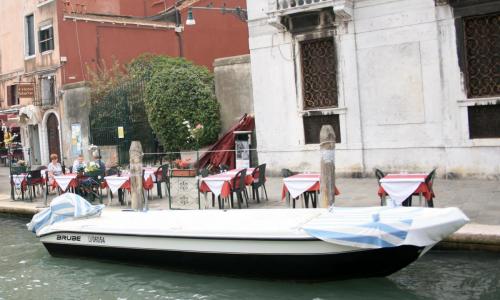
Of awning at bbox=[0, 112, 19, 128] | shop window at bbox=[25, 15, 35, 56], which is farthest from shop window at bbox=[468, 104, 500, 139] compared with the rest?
awning at bbox=[0, 112, 19, 128]

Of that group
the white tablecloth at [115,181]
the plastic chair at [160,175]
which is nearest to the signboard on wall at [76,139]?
the plastic chair at [160,175]

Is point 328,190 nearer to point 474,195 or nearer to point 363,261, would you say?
point 363,261

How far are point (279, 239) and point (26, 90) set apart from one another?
20175mm

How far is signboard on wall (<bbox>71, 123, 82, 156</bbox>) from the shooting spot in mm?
22344

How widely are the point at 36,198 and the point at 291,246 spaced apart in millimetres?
10112

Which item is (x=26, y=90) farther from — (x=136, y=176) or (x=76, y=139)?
(x=136, y=176)

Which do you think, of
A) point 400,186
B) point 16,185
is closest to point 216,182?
point 400,186

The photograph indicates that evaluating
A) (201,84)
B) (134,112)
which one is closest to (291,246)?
(201,84)

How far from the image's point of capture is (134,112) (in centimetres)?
2050

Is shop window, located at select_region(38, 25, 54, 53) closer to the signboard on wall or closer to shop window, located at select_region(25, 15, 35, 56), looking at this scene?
shop window, located at select_region(25, 15, 35, 56)

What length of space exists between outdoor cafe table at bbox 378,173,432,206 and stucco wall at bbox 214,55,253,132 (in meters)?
9.28

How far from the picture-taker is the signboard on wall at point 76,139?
22344mm

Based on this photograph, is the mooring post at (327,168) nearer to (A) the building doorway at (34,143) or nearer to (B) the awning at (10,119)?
(A) the building doorway at (34,143)

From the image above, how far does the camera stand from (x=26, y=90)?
24.9m
